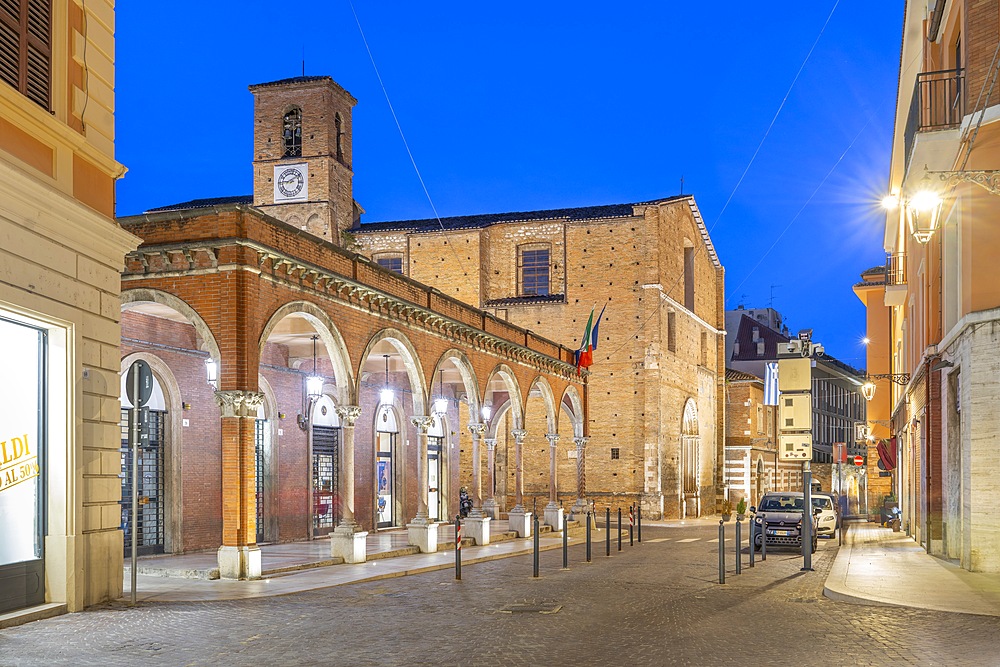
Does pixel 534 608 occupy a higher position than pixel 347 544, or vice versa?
pixel 534 608

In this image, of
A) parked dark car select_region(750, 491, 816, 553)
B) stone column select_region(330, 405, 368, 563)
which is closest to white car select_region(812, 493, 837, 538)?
parked dark car select_region(750, 491, 816, 553)

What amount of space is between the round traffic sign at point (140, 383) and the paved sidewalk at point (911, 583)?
9.22 m

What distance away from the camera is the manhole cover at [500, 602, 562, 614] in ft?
39.2

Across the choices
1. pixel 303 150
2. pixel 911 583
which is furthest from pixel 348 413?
pixel 303 150

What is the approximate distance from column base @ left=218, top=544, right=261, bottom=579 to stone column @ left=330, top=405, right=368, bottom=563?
3.30 meters

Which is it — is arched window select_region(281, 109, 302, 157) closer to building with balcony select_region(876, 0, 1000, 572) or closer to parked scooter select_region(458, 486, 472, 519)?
parked scooter select_region(458, 486, 472, 519)

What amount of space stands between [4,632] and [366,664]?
402cm

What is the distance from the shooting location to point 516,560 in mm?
21031

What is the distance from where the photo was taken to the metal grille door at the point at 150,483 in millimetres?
19250

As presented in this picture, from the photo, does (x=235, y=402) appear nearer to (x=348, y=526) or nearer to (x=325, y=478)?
(x=348, y=526)

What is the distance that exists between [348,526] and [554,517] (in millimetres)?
13452

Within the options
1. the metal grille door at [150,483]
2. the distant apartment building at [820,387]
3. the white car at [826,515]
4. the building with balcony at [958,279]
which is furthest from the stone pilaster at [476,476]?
the distant apartment building at [820,387]

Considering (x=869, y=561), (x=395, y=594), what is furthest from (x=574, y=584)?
(x=869, y=561)

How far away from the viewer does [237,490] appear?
50.8ft
